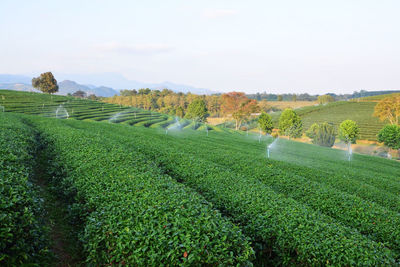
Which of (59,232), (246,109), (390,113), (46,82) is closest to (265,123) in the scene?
(246,109)

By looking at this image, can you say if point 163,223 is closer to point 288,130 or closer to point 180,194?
point 180,194

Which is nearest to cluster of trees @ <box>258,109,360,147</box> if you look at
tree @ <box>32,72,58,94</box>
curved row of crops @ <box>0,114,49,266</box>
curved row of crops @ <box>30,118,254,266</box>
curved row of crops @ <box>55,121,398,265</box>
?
curved row of crops @ <box>55,121,398,265</box>

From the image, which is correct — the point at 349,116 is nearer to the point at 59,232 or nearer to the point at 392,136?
the point at 392,136

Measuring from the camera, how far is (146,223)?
172 inches

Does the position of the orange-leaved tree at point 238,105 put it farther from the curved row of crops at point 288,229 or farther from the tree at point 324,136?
the curved row of crops at point 288,229

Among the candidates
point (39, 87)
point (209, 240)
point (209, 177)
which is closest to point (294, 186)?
point (209, 177)

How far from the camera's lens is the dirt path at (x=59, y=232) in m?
4.96

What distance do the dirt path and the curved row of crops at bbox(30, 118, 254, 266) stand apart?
0.36m

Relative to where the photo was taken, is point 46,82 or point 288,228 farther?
point 46,82

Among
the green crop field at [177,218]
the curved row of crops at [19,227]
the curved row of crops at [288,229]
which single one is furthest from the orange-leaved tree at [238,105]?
the curved row of crops at [19,227]

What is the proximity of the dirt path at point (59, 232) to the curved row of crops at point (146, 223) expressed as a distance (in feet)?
1.17

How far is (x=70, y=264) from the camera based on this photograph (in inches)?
191

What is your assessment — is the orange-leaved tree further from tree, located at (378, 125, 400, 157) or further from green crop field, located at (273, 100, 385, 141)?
tree, located at (378, 125, 400, 157)

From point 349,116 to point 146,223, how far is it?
86489mm
